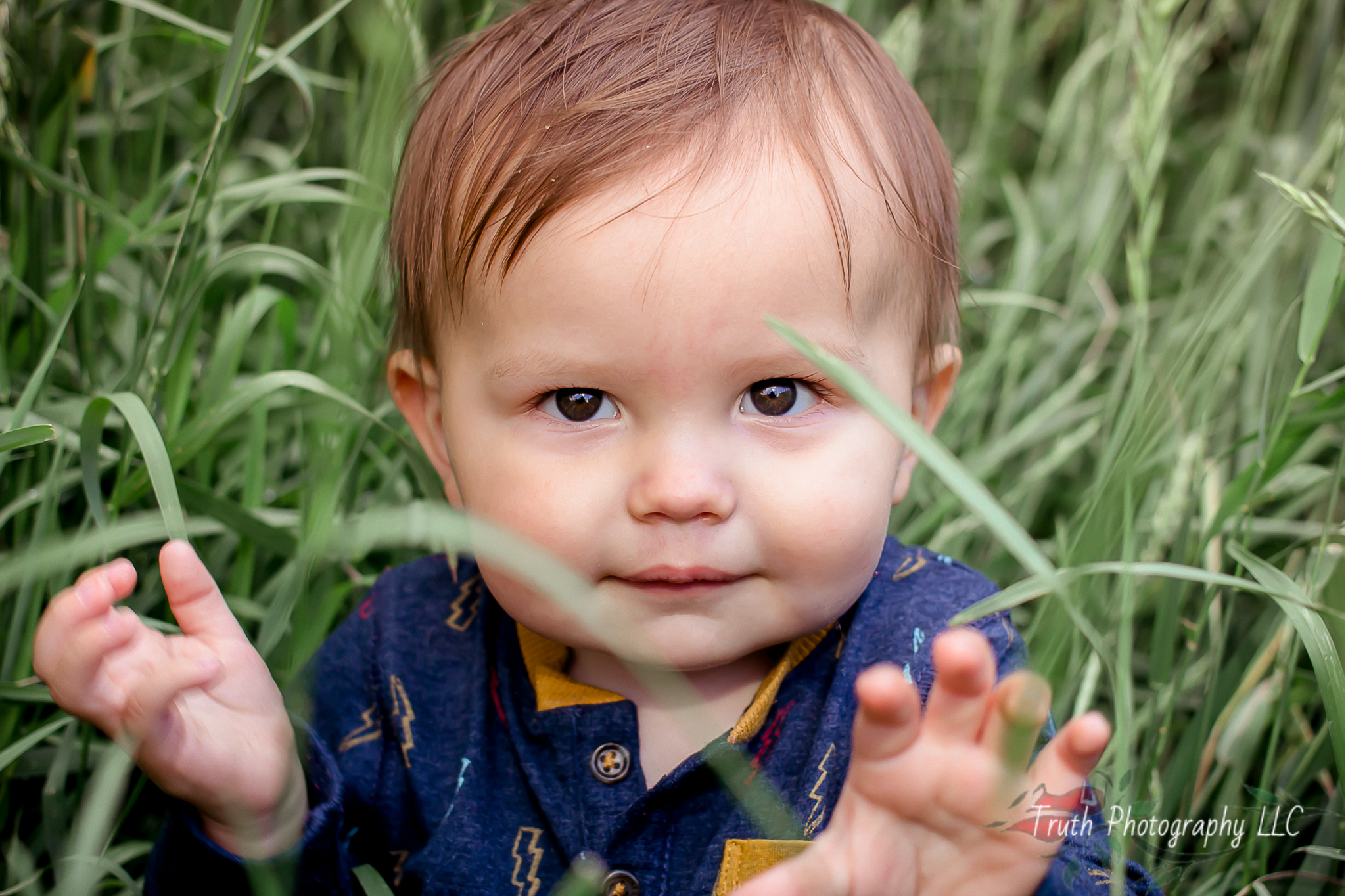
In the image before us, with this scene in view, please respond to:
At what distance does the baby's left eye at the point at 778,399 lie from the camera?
868 millimetres

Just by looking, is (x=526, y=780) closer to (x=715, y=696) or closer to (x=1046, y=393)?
(x=715, y=696)

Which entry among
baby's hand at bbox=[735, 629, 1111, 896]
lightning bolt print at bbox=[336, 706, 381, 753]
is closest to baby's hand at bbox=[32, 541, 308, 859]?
lightning bolt print at bbox=[336, 706, 381, 753]

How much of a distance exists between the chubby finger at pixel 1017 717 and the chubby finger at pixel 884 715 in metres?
0.05

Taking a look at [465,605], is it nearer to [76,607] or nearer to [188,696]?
[188,696]

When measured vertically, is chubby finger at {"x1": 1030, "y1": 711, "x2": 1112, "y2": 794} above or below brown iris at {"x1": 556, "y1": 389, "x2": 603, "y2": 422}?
below

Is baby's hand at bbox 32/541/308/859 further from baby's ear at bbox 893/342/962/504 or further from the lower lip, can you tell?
baby's ear at bbox 893/342/962/504

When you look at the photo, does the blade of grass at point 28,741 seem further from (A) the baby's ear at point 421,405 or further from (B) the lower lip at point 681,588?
(B) the lower lip at point 681,588

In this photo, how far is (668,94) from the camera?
2.89ft

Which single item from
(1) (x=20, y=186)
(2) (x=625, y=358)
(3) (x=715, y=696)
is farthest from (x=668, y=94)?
(1) (x=20, y=186)

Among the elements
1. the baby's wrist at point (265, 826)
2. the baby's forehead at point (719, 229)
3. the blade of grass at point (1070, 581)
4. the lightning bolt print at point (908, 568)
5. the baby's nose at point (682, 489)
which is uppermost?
the baby's forehead at point (719, 229)

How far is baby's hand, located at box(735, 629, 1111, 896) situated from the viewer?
0.58 metres

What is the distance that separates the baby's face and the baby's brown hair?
4 centimetres

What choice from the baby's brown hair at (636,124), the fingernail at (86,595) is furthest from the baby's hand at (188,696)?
the baby's brown hair at (636,124)

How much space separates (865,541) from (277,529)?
25.7 inches
